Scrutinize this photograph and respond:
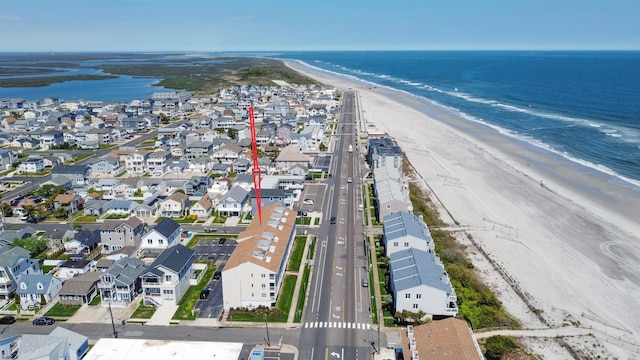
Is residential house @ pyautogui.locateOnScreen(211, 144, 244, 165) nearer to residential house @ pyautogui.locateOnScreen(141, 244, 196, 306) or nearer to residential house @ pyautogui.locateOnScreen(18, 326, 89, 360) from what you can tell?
residential house @ pyautogui.locateOnScreen(141, 244, 196, 306)

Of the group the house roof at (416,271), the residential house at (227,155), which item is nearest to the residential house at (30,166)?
the residential house at (227,155)

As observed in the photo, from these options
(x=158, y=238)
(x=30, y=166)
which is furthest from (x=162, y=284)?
(x=30, y=166)

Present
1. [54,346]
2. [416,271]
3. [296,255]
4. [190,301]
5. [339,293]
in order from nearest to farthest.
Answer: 1. [54,346]
2. [416,271]
3. [190,301]
4. [339,293]
5. [296,255]

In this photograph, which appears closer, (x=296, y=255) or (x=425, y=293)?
(x=425, y=293)

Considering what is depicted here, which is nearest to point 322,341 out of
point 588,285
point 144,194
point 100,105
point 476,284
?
point 476,284

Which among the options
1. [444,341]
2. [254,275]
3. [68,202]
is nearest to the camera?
[444,341]

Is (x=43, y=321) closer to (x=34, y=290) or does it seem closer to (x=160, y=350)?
(x=34, y=290)

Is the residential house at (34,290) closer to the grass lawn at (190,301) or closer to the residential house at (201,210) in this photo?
the grass lawn at (190,301)
